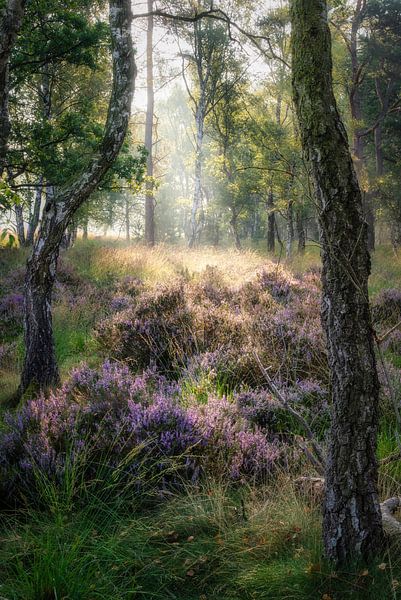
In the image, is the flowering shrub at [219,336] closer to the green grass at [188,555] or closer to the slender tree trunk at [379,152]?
the green grass at [188,555]

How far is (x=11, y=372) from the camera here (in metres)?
5.66

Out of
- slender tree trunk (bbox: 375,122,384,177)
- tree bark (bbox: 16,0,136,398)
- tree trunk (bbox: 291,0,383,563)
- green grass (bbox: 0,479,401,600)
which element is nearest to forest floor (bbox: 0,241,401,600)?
green grass (bbox: 0,479,401,600)

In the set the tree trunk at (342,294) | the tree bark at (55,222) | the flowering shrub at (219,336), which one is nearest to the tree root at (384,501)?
the tree trunk at (342,294)

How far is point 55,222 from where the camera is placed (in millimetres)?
4676

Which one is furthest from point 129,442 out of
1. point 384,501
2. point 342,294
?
point 342,294

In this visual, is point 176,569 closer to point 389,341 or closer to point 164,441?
point 164,441

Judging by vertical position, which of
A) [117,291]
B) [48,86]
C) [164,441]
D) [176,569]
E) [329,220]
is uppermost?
[48,86]

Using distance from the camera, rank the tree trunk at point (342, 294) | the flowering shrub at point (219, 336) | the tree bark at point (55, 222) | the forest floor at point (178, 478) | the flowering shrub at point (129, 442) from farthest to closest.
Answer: the flowering shrub at point (219, 336) → the tree bark at point (55, 222) → the flowering shrub at point (129, 442) → the forest floor at point (178, 478) → the tree trunk at point (342, 294)

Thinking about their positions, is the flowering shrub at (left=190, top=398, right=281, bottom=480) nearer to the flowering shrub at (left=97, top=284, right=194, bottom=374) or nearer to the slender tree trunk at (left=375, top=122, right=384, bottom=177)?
the flowering shrub at (left=97, top=284, right=194, bottom=374)

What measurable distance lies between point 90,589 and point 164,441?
3.97ft

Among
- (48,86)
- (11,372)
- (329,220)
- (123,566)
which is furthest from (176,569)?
(48,86)

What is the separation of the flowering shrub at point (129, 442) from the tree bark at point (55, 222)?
120cm

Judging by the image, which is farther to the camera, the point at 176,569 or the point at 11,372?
the point at 11,372

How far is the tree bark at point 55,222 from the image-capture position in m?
4.70
